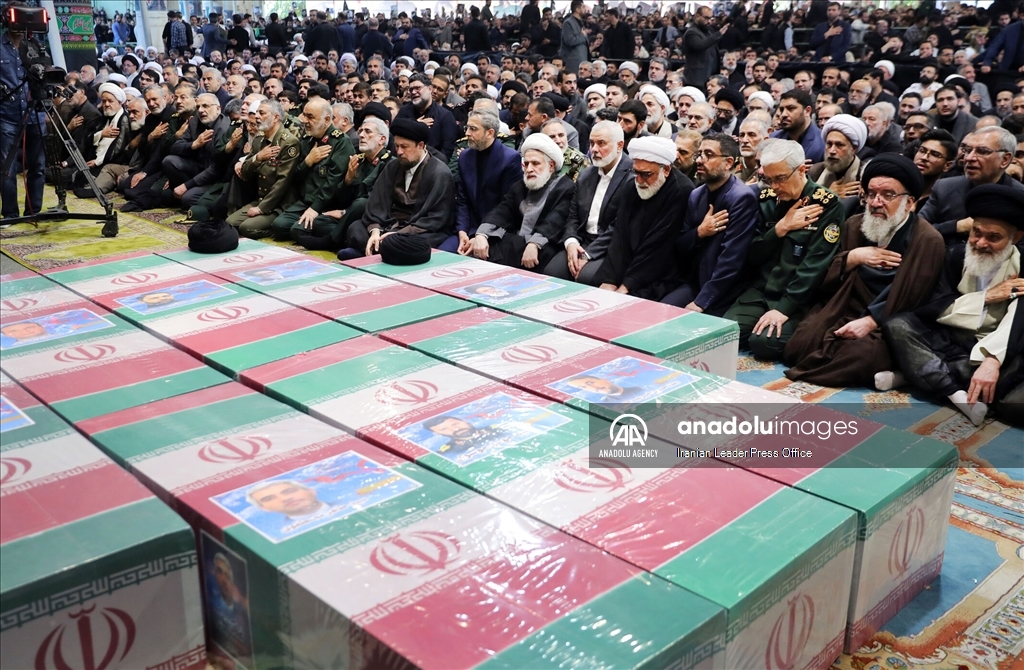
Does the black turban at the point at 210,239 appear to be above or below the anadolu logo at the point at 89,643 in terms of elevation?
above

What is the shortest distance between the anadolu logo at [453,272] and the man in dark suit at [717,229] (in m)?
1.20

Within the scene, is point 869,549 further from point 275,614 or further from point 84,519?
point 84,519

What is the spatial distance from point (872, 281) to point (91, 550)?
3.52 meters

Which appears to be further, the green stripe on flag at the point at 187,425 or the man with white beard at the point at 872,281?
the man with white beard at the point at 872,281

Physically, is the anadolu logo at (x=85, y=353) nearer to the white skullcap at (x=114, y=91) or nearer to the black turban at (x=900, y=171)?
the black turban at (x=900, y=171)

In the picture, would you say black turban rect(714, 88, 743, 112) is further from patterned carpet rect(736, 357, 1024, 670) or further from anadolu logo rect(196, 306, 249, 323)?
anadolu logo rect(196, 306, 249, 323)

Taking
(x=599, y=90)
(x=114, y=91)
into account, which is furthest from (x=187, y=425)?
(x=114, y=91)

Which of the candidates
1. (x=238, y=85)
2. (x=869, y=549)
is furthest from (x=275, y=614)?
(x=238, y=85)

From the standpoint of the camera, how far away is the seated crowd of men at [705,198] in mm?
3895

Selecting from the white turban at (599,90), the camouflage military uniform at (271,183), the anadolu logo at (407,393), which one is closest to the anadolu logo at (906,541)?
the anadolu logo at (407,393)

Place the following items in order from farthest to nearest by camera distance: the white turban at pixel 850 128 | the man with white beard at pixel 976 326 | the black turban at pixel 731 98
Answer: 1. the black turban at pixel 731 98
2. the white turban at pixel 850 128
3. the man with white beard at pixel 976 326

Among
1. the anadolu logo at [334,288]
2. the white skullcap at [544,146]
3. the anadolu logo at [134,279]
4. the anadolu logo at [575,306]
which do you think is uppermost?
the white skullcap at [544,146]

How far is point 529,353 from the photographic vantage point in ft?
9.86

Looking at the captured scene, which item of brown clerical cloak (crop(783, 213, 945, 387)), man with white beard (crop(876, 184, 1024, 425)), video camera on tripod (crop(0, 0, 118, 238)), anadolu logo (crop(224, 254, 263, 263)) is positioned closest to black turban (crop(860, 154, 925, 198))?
brown clerical cloak (crop(783, 213, 945, 387))
